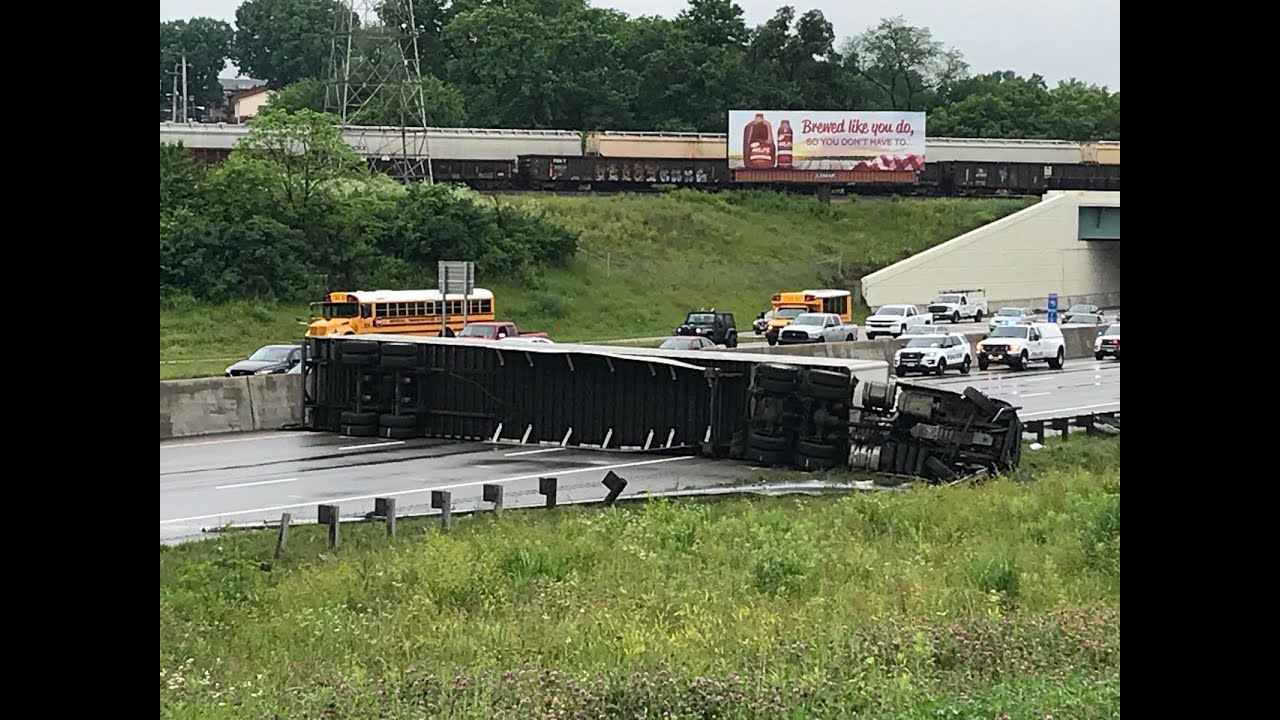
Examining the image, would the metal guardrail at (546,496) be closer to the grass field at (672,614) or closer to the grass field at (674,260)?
the grass field at (672,614)

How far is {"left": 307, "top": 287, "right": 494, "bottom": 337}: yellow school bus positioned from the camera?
161ft

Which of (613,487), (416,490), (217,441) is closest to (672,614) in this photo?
(613,487)

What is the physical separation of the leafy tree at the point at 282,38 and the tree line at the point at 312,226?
3170 inches

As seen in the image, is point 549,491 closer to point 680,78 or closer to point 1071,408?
point 1071,408

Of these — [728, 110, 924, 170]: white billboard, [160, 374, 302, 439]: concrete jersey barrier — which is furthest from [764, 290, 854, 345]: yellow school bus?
[728, 110, 924, 170]: white billboard

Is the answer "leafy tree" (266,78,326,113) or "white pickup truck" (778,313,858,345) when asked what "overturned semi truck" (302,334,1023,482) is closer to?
"white pickup truck" (778,313,858,345)

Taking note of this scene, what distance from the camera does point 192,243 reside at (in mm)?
56375

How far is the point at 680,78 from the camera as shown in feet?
369

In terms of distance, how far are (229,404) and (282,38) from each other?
432 ft
